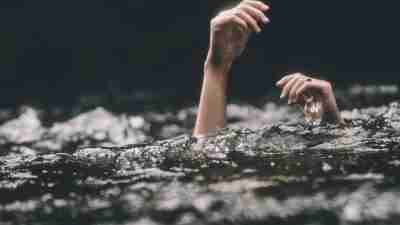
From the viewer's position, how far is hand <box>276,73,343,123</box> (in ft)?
8.60

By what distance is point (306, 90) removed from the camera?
104 inches

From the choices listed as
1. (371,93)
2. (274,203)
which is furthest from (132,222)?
(371,93)

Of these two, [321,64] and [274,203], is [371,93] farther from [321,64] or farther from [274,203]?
[274,203]

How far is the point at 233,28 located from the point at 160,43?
568 centimetres

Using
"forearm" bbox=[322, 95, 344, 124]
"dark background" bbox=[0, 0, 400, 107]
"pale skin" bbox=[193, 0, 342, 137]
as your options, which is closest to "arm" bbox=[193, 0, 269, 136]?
"pale skin" bbox=[193, 0, 342, 137]

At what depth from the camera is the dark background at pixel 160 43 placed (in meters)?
7.96

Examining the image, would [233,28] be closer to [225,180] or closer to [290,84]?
[290,84]

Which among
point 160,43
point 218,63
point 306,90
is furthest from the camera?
point 160,43

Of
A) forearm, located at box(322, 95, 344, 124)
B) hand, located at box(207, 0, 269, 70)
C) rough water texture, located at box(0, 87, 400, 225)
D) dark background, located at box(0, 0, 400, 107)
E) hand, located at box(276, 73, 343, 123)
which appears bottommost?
rough water texture, located at box(0, 87, 400, 225)

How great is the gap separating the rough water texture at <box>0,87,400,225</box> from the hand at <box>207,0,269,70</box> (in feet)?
0.99

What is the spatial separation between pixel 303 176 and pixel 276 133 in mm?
784

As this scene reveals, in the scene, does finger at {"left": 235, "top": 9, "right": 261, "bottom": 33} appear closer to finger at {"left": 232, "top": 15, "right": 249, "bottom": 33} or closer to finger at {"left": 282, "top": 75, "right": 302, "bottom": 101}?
finger at {"left": 232, "top": 15, "right": 249, "bottom": 33}

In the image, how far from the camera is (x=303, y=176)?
6.56ft

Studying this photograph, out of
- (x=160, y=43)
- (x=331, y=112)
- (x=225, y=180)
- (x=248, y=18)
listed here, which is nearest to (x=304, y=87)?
(x=331, y=112)
